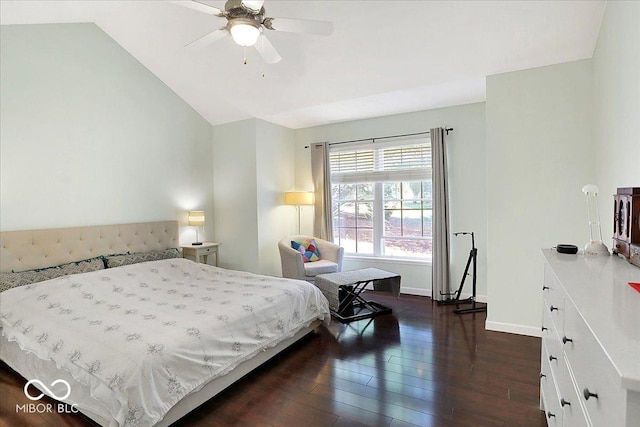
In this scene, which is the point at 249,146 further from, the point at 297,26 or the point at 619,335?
the point at 619,335

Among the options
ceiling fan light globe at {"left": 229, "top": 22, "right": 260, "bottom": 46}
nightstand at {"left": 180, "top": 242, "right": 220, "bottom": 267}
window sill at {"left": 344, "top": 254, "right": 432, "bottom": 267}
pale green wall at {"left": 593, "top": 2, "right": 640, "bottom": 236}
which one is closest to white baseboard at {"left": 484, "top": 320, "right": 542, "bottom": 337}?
pale green wall at {"left": 593, "top": 2, "right": 640, "bottom": 236}

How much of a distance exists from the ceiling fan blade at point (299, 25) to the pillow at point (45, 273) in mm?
3022

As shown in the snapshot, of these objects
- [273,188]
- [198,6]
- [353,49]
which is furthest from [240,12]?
[273,188]

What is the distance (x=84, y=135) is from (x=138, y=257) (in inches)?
58.8

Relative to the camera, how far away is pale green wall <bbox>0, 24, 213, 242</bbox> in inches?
128

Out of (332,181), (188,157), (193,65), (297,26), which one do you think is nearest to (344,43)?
(297,26)

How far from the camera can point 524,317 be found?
335cm

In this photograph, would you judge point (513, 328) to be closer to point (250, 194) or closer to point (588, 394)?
point (588, 394)

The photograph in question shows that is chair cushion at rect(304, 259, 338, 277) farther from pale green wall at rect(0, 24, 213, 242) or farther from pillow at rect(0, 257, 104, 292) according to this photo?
pillow at rect(0, 257, 104, 292)

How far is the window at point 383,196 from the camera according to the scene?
489cm

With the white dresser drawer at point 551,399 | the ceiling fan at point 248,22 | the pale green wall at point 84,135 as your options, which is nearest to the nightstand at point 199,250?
the pale green wall at point 84,135

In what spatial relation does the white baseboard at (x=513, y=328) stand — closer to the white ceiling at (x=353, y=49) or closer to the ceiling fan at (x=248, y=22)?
the white ceiling at (x=353, y=49)

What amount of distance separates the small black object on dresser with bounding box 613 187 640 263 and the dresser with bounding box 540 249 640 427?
0.24 feet

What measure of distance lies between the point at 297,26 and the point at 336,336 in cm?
278
